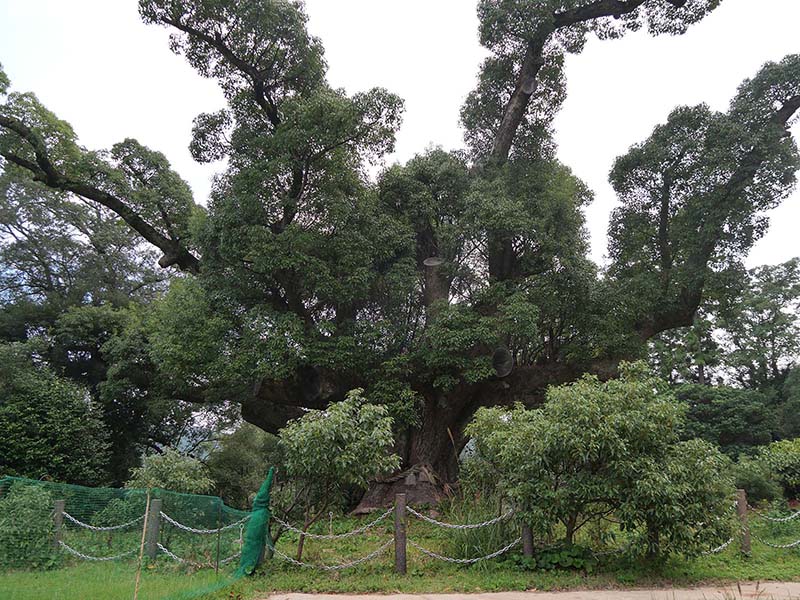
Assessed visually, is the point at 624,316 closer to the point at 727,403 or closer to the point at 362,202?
the point at 362,202

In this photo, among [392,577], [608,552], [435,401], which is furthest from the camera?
[435,401]

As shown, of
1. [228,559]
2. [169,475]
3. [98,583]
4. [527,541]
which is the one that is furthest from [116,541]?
[527,541]

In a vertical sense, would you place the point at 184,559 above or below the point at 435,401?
below

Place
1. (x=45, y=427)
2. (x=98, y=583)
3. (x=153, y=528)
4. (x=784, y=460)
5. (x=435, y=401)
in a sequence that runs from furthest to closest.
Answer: (x=45, y=427)
(x=435, y=401)
(x=784, y=460)
(x=153, y=528)
(x=98, y=583)

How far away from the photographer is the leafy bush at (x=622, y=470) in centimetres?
600

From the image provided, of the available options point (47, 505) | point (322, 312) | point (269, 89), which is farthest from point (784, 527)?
point (269, 89)

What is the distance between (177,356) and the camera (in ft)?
37.4

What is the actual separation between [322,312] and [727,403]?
50.9 feet

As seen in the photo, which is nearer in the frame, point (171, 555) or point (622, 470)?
point (622, 470)

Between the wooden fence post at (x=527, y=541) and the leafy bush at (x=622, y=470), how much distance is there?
15 centimetres

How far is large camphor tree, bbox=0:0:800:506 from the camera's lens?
11.5 m

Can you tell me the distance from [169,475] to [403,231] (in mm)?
7126

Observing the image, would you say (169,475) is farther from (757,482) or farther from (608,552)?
(757,482)

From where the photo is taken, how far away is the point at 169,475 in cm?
938
